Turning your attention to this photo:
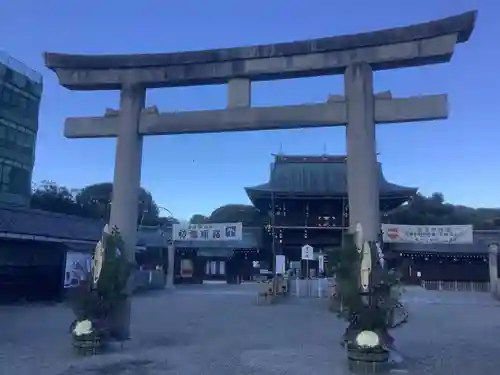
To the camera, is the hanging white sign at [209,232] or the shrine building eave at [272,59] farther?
the hanging white sign at [209,232]

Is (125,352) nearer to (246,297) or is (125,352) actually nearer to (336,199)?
(246,297)

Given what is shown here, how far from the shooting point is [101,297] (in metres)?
9.30

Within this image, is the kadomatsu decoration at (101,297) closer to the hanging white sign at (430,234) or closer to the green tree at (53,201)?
the hanging white sign at (430,234)

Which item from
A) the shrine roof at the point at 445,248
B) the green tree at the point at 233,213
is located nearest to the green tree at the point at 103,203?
the green tree at the point at 233,213

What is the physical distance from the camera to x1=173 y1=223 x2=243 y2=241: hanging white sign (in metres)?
33.1

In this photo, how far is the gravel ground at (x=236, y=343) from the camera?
798 cm

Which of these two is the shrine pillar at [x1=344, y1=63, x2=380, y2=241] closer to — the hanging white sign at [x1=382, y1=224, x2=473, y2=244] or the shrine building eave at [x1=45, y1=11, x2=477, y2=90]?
the shrine building eave at [x1=45, y1=11, x2=477, y2=90]

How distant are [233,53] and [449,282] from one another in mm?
30396

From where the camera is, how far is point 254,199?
33.1 meters

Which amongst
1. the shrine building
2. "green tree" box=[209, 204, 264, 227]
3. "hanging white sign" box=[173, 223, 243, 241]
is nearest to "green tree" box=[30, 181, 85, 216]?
"hanging white sign" box=[173, 223, 243, 241]

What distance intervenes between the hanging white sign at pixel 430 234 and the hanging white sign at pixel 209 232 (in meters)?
10.1

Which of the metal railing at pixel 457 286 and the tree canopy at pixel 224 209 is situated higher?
the tree canopy at pixel 224 209

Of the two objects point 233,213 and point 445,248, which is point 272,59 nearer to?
point 445,248

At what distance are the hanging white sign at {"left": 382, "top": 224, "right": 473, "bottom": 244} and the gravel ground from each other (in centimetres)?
1130
